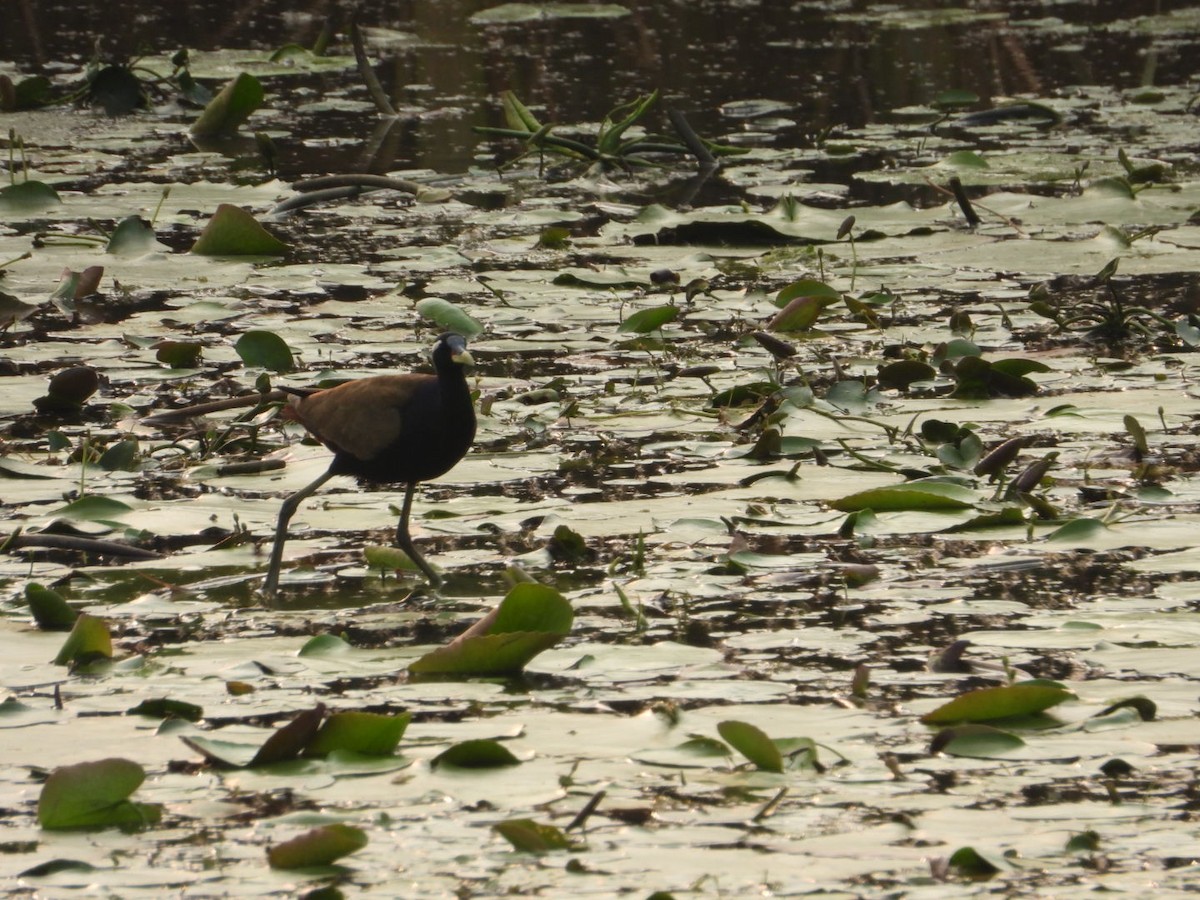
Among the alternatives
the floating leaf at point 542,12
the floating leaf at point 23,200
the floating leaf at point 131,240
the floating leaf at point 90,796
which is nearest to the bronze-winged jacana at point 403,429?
the floating leaf at point 90,796

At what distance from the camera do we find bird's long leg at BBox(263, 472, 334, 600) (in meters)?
4.19

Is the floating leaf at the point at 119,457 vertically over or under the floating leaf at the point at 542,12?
under

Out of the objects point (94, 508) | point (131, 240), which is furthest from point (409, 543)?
point (131, 240)

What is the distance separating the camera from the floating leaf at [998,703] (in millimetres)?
3260

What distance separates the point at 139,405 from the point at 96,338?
2.59 feet

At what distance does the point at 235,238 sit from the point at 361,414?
296cm

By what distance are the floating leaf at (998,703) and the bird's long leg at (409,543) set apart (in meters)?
1.28

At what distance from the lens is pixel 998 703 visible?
3.27m

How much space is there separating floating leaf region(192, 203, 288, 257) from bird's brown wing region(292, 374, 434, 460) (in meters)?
2.65

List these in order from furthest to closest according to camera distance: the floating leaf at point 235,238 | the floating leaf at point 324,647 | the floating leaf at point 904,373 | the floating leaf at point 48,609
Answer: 1. the floating leaf at point 235,238
2. the floating leaf at point 904,373
3. the floating leaf at point 48,609
4. the floating leaf at point 324,647

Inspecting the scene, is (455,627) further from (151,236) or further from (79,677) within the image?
(151,236)

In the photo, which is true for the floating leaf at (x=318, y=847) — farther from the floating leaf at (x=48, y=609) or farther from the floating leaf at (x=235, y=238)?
the floating leaf at (x=235, y=238)

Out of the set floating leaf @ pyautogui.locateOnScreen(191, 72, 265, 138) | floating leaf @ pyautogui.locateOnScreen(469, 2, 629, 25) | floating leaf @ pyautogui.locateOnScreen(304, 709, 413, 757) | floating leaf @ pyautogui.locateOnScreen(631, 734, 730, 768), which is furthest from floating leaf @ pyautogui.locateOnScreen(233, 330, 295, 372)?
floating leaf @ pyautogui.locateOnScreen(469, 2, 629, 25)

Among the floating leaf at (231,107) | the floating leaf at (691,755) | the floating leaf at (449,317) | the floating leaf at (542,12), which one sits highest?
the floating leaf at (542,12)
